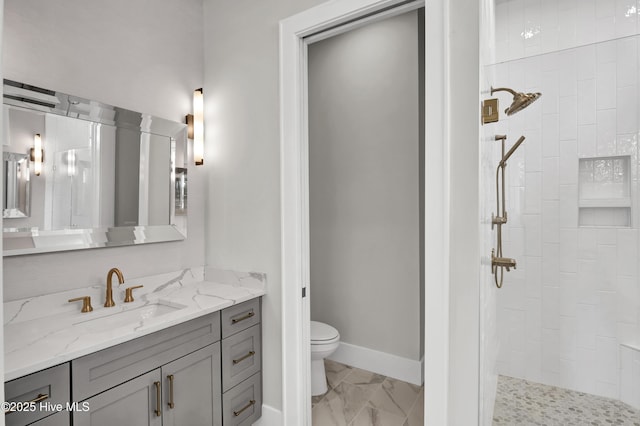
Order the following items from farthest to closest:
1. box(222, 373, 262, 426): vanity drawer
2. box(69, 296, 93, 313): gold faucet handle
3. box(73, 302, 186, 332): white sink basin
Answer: box(222, 373, 262, 426): vanity drawer → box(69, 296, 93, 313): gold faucet handle → box(73, 302, 186, 332): white sink basin

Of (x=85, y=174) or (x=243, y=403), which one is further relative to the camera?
(x=243, y=403)

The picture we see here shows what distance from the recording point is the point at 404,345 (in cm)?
264

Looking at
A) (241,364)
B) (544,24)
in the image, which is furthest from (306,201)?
(544,24)

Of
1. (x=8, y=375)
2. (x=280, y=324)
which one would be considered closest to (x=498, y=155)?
(x=280, y=324)

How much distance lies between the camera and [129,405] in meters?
1.41

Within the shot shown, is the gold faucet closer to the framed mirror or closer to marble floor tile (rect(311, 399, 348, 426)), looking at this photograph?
the framed mirror

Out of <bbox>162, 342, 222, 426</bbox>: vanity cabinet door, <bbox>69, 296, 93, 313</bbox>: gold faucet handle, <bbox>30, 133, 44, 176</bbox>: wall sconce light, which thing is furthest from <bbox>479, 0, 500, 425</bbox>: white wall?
<bbox>30, 133, 44, 176</bbox>: wall sconce light

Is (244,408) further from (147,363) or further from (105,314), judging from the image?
(105,314)

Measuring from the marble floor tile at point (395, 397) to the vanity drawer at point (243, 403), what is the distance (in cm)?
79

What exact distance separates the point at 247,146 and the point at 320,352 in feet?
4.71

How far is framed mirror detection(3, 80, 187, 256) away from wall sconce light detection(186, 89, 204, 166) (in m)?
0.06

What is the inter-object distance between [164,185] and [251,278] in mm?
769

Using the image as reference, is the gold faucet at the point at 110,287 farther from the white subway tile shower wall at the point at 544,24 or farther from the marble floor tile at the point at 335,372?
the white subway tile shower wall at the point at 544,24

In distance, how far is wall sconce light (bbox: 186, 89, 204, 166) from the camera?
89.1 inches
